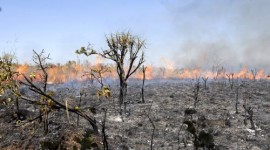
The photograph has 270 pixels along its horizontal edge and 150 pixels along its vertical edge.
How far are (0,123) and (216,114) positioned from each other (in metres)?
18.7

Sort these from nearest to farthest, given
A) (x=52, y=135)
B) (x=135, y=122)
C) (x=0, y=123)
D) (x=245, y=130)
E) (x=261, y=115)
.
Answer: (x=52, y=135), (x=0, y=123), (x=245, y=130), (x=135, y=122), (x=261, y=115)

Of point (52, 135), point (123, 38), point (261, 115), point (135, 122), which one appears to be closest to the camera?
point (52, 135)

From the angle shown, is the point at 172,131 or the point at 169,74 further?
the point at 169,74

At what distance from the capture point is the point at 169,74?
161375 millimetres

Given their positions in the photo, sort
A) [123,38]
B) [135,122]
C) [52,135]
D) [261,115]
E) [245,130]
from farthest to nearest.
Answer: [123,38] < [261,115] < [135,122] < [245,130] < [52,135]

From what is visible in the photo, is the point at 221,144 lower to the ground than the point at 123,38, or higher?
lower

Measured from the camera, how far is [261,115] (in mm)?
33344

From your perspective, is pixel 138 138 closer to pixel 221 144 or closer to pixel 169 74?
pixel 221 144

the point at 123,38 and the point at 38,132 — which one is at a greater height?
the point at 123,38

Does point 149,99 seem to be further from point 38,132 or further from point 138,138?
point 38,132

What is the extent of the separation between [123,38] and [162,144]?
19862mm

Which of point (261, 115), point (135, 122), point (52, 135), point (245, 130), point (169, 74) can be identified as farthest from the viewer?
point (169, 74)

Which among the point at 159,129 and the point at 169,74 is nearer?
the point at 159,129

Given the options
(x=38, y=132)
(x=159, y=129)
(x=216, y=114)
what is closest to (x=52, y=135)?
(x=38, y=132)
